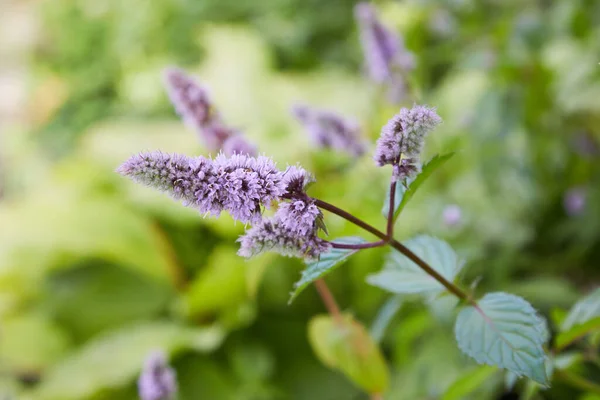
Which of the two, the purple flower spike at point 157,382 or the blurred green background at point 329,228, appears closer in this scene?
the purple flower spike at point 157,382

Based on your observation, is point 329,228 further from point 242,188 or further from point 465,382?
point 242,188

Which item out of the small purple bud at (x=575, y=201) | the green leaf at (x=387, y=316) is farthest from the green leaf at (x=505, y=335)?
the small purple bud at (x=575, y=201)

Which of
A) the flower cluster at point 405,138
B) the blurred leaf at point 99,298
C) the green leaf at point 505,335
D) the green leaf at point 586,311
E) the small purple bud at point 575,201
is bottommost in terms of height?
the green leaf at point 505,335

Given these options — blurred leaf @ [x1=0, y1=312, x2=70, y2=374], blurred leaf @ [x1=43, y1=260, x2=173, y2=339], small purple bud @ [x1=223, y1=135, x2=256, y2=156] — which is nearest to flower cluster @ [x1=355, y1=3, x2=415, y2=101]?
small purple bud @ [x1=223, y1=135, x2=256, y2=156]

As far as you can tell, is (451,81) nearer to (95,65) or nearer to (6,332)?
(6,332)

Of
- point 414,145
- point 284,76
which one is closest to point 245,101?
point 284,76

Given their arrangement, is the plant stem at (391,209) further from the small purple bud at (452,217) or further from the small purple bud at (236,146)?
the small purple bud at (452,217)

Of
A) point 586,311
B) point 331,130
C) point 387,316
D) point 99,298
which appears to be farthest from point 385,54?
point 99,298
